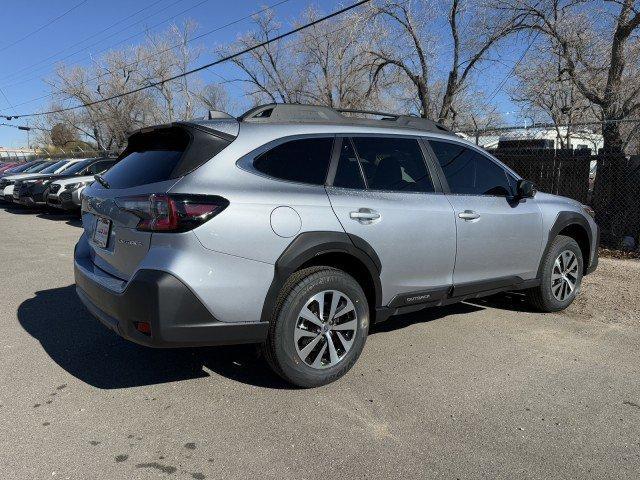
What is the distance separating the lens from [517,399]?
11.6ft

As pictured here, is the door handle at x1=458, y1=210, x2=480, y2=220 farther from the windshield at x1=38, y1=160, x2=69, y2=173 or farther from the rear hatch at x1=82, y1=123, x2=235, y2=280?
the windshield at x1=38, y1=160, x2=69, y2=173

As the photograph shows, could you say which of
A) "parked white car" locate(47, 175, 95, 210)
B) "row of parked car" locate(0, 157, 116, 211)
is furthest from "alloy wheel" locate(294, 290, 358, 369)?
"parked white car" locate(47, 175, 95, 210)

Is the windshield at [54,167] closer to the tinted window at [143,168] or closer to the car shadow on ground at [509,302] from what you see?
the tinted window at [143,168]

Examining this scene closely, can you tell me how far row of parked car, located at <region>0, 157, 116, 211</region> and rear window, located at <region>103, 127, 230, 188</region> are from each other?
8.65m

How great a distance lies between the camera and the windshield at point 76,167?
581 inches

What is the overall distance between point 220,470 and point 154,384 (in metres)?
1.16

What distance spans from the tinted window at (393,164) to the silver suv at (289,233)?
0.5 inches

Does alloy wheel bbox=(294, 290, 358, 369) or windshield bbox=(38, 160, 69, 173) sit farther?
windshield bbox=(38, 160, 69, 173)

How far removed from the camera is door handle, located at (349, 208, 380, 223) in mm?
3650

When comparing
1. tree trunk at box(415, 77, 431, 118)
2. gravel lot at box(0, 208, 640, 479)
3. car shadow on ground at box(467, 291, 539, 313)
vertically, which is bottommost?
gravel lot at box(0, 208, 640, 479)

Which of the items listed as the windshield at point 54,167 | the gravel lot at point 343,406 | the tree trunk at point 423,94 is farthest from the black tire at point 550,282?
the tree trunk at point 423,94

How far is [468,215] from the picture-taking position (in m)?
4.36

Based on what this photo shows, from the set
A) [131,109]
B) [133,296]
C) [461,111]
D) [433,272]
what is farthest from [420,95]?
[131,109]

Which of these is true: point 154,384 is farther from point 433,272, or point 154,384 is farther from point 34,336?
point 433,272
